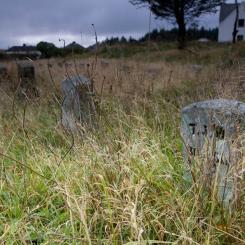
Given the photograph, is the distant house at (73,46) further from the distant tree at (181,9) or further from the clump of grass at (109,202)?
the distant tree at (181,9)

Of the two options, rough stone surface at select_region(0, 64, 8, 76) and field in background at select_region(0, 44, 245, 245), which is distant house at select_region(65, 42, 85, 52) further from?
rough stone surface at select_region(0, 64, 8, 76)

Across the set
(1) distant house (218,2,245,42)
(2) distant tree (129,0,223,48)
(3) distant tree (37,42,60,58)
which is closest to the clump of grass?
(3) distant tree (37,42,60,58)

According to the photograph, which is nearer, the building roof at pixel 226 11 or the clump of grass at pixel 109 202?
the clump of grass at pixel 109 202

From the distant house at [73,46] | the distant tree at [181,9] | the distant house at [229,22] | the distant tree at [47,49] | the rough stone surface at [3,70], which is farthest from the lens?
the distant house at [229,22]

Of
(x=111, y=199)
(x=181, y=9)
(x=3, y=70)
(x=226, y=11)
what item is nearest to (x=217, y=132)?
(x=111, y=199)

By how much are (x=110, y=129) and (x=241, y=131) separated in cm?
144

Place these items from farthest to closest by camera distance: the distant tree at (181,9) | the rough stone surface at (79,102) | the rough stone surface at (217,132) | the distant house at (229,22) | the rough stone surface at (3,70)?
the distant house at (229,22) < the distant tree at (181,9) < the rough stone surface at (3,70) < the rough stone surface at (79,102) < the rough stone surface at (217,132)

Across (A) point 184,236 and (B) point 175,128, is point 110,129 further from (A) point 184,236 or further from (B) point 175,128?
(A) point 184,236

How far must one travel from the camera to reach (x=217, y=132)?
278 centimetres

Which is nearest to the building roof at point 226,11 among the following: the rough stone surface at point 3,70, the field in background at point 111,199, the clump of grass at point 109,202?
the rough stone surface at point 3,70

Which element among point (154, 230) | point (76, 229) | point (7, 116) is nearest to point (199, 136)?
point (154, 230)

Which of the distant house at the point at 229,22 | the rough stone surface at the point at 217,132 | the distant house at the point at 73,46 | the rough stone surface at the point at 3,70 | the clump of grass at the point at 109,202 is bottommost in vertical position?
the clump of grass at the point at 109,202

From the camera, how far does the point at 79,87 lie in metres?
4.66

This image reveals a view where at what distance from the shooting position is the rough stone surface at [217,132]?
2.51 meters
